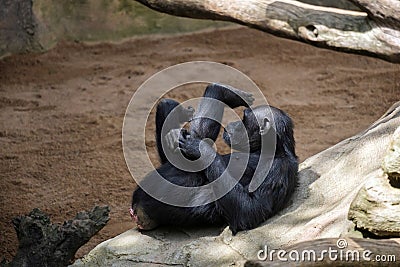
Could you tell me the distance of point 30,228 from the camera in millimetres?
3990

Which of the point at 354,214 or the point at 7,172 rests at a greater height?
the point at 354,214

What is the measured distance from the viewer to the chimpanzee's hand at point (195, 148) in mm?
4055

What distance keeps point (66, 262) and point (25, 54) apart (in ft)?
18.1

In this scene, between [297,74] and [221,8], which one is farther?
[297,74]

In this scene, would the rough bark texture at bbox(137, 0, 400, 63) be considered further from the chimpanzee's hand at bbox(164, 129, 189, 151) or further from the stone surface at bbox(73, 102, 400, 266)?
the chimpanzee's hand at bbox(164, 129, 189, 151)

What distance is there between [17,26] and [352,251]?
674 centimetres

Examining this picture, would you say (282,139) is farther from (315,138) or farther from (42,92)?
(42,92)

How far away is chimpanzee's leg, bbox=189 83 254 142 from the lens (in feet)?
14.8

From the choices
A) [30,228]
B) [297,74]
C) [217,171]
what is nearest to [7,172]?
[30,228]

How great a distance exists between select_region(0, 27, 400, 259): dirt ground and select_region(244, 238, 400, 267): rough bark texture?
101 inches

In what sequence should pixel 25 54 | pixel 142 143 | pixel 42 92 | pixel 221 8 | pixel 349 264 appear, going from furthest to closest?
pixel 25 54 < pixel 42 92 < pixel 142 143 < pixel 221 8 < pixel 349 264

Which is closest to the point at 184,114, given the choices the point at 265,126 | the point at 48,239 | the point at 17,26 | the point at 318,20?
the point at 265,126

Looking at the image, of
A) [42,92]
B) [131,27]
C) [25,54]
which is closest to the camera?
[42,92]

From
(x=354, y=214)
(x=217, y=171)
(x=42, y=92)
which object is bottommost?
(x=42, y=92)
